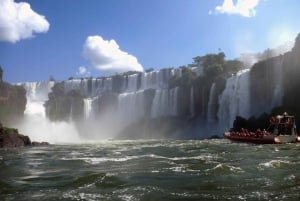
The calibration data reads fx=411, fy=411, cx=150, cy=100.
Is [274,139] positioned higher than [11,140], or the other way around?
[274,139]

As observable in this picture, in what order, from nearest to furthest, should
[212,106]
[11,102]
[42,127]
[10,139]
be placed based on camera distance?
[10,139]
[212,106]
[11,102]
[42,127]

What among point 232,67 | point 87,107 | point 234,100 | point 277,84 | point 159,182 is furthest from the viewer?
point 87,107

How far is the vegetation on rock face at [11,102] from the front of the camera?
7400 cm

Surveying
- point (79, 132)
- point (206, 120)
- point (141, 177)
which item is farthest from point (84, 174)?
point (79, 132)

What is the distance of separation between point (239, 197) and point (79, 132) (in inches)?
3202

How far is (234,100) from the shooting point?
6706cm

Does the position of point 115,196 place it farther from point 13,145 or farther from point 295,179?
point 13,145

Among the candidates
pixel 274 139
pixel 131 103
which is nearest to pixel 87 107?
pixel 131 103

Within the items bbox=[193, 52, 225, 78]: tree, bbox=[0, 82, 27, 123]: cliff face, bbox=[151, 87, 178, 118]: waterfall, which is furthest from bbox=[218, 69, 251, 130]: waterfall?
bbox=[0, 82, 27, 123]: cliff face

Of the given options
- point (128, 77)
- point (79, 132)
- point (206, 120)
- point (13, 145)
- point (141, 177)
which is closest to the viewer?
point (141, 177)

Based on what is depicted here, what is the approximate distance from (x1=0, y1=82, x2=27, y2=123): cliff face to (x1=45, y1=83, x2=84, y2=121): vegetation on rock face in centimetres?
1582

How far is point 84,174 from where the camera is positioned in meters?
17.3

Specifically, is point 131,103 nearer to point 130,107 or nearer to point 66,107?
point 130,107

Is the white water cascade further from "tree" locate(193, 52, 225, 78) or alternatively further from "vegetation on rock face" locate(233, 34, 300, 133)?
"vegetation on rock face" locate(233, 34, 300, 133)
